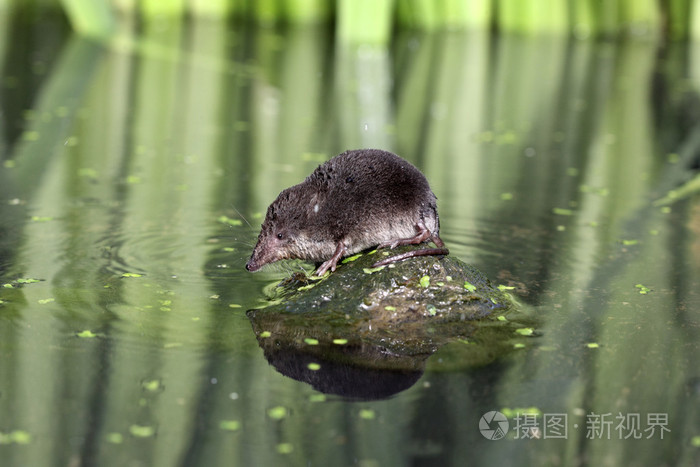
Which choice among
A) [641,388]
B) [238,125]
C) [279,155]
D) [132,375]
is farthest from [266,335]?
[238,125]

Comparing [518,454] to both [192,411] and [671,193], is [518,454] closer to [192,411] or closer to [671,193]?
[192,411]

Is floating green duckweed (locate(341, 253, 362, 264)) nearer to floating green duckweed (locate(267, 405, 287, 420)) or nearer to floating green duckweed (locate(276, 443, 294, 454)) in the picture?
floating green duckweed (locate(267, 405, 287, 420))

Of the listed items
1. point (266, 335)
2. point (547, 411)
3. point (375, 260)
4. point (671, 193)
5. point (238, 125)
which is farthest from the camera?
point (238, 125)

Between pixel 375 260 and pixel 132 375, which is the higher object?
pixel 375 260

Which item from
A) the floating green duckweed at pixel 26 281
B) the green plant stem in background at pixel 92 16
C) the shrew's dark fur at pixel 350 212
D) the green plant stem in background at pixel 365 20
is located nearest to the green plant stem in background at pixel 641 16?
the green plant stem in background at pixel 365 20

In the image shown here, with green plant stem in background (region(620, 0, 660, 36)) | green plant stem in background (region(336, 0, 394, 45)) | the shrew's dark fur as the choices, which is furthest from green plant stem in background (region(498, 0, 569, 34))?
the shrew's dark fur

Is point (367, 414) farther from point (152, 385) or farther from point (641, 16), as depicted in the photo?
point (641, 16)
